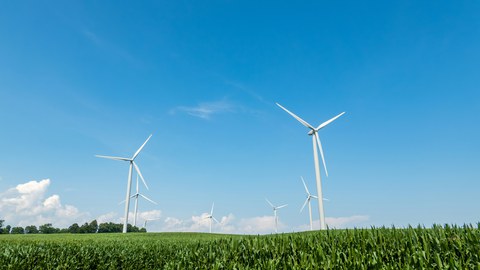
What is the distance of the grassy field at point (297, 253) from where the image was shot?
7.40 metres

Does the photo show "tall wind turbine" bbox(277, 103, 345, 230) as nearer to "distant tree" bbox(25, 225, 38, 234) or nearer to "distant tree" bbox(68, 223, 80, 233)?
"distant tree" bbox(68, 223, 80, 233)

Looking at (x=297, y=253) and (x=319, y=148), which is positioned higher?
(x=319, y=148)

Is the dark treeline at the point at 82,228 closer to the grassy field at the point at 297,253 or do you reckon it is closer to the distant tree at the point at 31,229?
the distant tree at the point at 31,229

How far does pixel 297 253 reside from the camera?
32.3ft

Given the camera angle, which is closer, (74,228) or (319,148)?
(319,148)

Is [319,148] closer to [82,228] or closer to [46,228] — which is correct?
[82,228]

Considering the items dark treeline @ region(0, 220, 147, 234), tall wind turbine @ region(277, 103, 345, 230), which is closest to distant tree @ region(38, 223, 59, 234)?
dark treeline @ region(0, 220, 147, 234)

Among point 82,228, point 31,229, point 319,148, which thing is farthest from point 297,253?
point 31,229

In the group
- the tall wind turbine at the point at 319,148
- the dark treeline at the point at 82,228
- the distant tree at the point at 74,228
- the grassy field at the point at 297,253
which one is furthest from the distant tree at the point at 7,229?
the grassy field at the point at 297,253

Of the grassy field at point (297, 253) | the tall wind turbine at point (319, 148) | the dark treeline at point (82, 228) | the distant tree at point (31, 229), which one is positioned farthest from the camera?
the distant tree at point (31, 229)

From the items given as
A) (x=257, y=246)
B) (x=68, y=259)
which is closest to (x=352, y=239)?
(x=257, y=246)

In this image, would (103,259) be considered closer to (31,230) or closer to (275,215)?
(275,215)

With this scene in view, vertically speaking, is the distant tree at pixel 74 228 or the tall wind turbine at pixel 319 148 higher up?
the tall wind turbine at pixel 319 148

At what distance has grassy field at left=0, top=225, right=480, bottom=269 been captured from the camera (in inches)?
291
